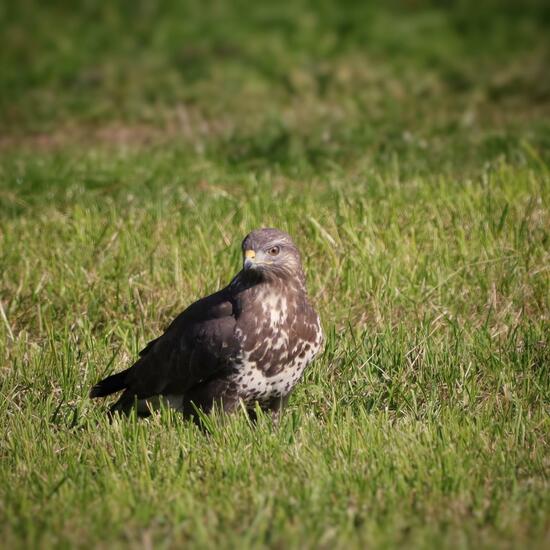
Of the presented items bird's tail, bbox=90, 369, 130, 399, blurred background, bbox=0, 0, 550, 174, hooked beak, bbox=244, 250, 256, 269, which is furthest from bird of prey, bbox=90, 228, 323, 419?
blurred background, bbox=0, 0, 550, 174

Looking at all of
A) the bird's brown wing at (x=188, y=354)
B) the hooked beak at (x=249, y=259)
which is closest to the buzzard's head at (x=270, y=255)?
the hooked beak at (x=249, y=259)

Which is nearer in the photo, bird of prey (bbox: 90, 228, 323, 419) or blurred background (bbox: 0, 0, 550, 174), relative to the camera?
bird of prey (bbox: 90, 228, 323, 419)

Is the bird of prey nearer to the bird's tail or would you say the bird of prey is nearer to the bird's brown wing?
the bird's brown wing

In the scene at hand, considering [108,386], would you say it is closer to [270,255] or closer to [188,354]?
[188,354]

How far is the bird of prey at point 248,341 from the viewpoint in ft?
16.0

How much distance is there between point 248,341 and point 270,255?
42cm

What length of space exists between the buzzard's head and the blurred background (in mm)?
3393

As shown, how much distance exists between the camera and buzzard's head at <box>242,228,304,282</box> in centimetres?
493

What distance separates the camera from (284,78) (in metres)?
12.4

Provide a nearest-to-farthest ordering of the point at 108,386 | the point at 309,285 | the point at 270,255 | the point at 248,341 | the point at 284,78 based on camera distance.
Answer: the point at 248,341, the point at 270,255, the point at 108,386, the point at 309,285, the point at 284,78

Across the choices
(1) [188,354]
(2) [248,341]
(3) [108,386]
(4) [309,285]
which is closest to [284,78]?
(4) [309,285]

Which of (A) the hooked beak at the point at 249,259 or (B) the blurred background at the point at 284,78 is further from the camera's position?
(B) the blurred background at the point at 284,78

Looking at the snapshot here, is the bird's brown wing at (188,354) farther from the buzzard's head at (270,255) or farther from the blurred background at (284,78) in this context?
the blurred background at (284,78)

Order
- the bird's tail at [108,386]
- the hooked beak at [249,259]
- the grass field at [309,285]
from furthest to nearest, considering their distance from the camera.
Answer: the bird's tail at [108,386] → the hooked beak at [249,259] → the grass field at [309,285]
